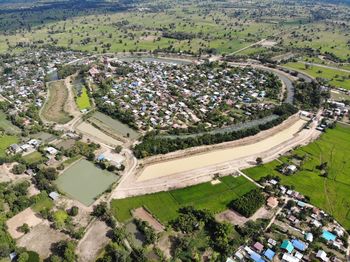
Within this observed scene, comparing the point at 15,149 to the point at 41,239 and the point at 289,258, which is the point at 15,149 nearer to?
the point at 41,239

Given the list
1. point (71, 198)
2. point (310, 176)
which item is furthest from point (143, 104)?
point (310, 176)

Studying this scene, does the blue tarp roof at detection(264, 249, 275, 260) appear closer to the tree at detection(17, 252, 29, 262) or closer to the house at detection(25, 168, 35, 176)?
the tree at detection(17, 252, 29, 262)

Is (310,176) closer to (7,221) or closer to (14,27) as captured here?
(7,221)

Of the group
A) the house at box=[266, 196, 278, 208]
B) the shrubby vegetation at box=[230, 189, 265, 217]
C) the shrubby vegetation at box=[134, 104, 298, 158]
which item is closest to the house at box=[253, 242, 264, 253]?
the shrubby vegetation at box=[230, 189, 265, 217]

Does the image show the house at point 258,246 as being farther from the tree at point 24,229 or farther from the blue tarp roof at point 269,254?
the tree at point 24,229

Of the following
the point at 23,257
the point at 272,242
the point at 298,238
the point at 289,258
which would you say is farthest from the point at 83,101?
the point at 289,258

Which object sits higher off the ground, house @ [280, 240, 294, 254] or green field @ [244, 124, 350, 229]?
house @ [280, 240, 294, 254]

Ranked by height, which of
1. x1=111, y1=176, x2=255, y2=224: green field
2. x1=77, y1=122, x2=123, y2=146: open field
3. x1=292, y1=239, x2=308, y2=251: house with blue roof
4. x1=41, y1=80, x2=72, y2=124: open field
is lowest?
x1=41, y1=80, x2=72, y2=124: open field
